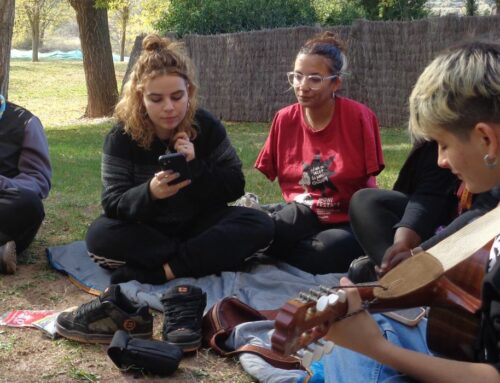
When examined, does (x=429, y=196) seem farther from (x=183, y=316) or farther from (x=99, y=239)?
(x=99, y=239)

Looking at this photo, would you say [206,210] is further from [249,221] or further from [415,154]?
[415,154]

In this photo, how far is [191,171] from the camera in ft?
13.1

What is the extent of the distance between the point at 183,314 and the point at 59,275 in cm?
127

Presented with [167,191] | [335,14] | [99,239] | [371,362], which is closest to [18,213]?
[99,239]

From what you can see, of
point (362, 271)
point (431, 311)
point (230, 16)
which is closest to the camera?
point (431, 311)

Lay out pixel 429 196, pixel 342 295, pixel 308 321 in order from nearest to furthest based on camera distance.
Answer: pixel 308 321, pixel 342 295, pixel 429 196

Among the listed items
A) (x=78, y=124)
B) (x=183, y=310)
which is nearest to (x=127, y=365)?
(x=183, y=310)

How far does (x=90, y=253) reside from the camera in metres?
4.14

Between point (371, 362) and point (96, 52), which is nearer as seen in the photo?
point (371, 362)

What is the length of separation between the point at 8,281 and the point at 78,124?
1069cm

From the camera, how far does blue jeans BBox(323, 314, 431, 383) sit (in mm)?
2205

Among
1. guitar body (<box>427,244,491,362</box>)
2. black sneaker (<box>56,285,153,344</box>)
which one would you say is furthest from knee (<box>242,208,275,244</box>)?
guitar body (<box>427,244,491,362</box>)

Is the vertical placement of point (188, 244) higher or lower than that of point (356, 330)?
lower

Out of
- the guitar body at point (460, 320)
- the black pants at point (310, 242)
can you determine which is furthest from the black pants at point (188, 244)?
the guitar body at point (460, 320)
